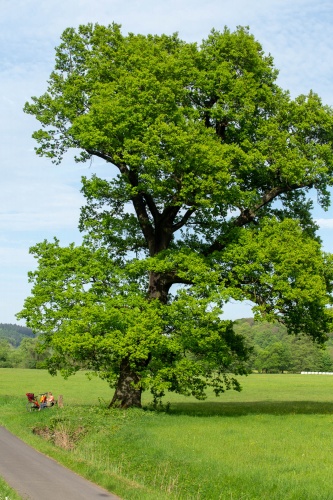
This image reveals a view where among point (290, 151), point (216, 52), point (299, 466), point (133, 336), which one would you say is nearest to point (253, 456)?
point (299, 466)

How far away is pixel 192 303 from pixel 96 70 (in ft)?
44.2

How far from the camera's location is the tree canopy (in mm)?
29203

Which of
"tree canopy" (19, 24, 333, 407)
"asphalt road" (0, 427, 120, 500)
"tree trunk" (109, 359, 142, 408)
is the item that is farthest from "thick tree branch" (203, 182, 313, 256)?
"asphalt road" (0, 427, 120, 500)

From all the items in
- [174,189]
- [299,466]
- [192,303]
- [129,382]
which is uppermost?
[174,189]

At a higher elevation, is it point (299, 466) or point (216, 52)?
point (216, 52)

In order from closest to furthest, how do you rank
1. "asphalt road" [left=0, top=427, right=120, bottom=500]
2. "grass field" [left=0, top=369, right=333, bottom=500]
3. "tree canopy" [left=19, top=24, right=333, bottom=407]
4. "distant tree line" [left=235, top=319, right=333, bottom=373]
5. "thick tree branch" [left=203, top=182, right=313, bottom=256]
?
"asphalt road" [left=0, top=427, right=120, bottom=500] < "grass field" [left=0, top=369, right=333, bottom=500] < "tree canopy" [left=19, top=24, right=333, bottom=407] < "thick tree branch" [left=203, top=182, right=313, bottom=256] < "distant tree line" [left=235, top=319, right=333, bottom=373]

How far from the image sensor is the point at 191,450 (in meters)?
20.0

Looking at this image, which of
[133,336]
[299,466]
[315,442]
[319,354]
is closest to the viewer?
[299,466]

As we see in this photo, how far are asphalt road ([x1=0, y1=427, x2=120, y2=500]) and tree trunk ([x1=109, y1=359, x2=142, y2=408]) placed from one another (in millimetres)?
9840

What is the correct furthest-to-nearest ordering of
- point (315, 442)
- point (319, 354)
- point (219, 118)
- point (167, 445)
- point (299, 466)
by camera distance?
point (319, 354)
point (219, 118)
point (315, 442)
point (167, 445)
point (299, 466)

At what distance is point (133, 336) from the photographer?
28.5 m

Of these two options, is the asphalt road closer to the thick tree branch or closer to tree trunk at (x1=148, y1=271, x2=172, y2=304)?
tree trunk at (x1=148, y1=271, x2=172, y2=304)

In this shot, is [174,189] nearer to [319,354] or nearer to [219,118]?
[219,118]

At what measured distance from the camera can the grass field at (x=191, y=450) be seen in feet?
50.5
